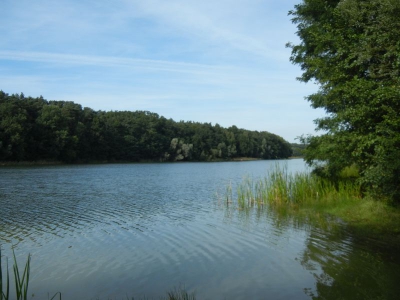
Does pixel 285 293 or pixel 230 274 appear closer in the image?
pixel 285 293

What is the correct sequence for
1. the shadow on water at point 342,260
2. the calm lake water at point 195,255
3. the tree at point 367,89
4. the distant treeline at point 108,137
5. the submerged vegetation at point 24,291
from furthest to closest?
1. the distant treeline at point 108,137
2. the tree at point 367,89
3. the calm lake water at point 195,255
4. the shadow on water at point 342,260
5. the submerged vegetation at point 24,291

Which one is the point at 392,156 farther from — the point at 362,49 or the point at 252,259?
the point at 252,259

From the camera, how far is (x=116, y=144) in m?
94.1

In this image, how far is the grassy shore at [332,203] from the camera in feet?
37.4

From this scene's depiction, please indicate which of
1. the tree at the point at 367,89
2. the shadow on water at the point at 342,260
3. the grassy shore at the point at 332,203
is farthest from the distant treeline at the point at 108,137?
the tree at the point at 367,89

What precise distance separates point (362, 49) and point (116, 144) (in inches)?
3433

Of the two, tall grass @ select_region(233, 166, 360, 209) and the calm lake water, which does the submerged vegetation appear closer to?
the calm lake water

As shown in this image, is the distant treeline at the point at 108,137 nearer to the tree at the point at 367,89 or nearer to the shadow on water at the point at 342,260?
the shadow on water at the point at 342,260

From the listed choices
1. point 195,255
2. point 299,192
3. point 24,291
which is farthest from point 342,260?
point 299,192

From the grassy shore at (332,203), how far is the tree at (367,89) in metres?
0.80

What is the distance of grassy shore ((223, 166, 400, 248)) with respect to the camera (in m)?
11.4

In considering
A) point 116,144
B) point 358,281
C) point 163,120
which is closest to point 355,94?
point 358,281

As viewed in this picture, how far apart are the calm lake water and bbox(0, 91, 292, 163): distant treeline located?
54206 millimetres

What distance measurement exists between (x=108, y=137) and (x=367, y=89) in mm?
86361
